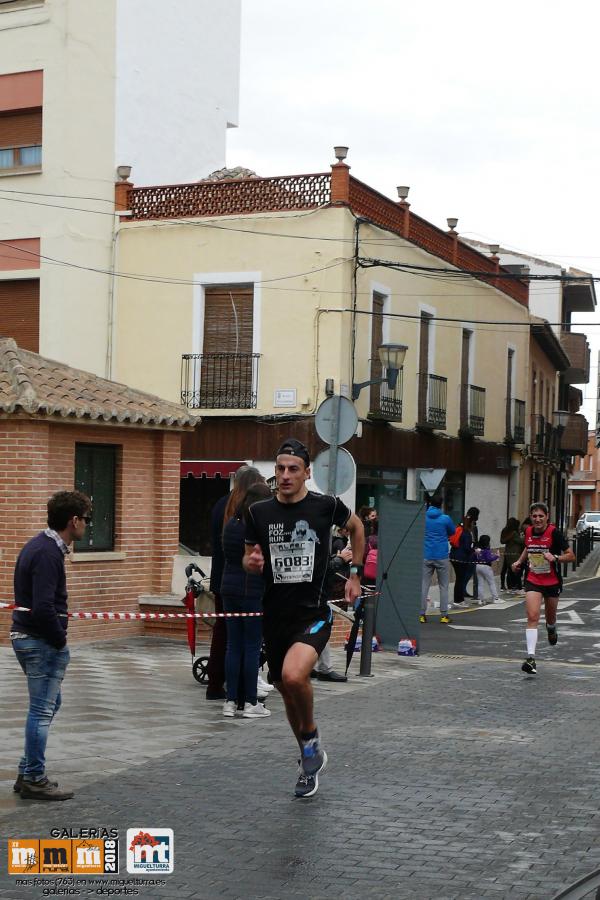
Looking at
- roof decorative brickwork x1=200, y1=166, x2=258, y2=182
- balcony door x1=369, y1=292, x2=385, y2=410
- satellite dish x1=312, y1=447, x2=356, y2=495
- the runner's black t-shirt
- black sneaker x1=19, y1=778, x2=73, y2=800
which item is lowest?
black sneaker x1=19, y1=778, x2=73, y2=800

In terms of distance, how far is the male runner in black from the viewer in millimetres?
7223

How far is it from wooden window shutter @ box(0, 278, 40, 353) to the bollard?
14.4 metres

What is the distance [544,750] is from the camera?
8922 millimetres

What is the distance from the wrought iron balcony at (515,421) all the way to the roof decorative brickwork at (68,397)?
793 inches

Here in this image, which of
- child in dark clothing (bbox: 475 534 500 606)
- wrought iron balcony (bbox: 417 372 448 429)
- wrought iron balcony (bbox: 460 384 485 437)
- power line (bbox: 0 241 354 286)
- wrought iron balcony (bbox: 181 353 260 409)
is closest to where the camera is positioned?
child in dark clothing (bbox: 475 534 500 606)

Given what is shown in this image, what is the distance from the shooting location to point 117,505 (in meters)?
15.6

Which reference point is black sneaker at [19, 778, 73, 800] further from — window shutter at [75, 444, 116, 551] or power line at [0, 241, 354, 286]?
power line at [0, 241, 354, 286]

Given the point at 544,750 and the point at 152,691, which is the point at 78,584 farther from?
the point at 544,750

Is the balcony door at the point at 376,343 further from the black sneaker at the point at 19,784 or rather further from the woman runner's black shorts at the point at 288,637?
the black sneaker at the point at 19,784

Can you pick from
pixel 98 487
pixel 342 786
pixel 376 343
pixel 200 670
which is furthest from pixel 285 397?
pixel 342 786

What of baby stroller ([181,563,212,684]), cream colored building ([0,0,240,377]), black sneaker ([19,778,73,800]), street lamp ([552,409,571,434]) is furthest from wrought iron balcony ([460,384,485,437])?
black sneaker ([19,778,73,800])

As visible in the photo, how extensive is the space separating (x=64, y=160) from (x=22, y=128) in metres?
1.17

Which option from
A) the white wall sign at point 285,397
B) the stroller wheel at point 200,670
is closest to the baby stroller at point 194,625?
the stroller wheel at point 200,670

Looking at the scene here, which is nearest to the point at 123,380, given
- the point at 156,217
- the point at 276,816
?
the point at 156,217
